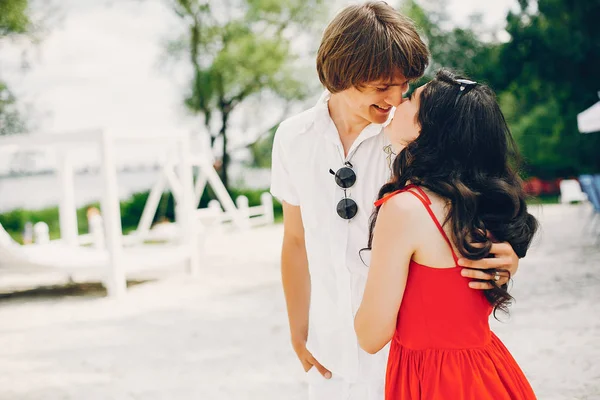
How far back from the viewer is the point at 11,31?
20516mm

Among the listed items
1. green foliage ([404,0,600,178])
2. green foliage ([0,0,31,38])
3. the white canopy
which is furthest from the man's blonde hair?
green foliage ([0,0,31,38])

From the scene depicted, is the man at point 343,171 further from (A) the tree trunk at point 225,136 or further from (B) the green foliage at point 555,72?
(A) the tree trunk at point 225,136

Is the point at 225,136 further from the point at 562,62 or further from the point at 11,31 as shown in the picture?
the point at 562,62

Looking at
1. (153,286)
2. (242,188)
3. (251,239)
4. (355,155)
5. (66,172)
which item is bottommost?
(242,188)

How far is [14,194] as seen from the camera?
79.4ft

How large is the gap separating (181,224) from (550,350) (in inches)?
229

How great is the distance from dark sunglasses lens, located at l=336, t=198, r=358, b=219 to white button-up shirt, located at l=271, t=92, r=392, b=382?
0.03m

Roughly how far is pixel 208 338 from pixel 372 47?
4520 mm

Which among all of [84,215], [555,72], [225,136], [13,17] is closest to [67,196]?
[13,17]

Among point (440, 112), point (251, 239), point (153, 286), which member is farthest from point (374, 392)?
point (251, 239)

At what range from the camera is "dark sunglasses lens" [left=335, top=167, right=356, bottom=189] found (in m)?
1.76

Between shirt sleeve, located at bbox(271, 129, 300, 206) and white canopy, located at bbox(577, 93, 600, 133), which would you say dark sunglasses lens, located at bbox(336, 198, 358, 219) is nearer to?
shirt sleeve, located at bbox(271, 129, 300, 206)

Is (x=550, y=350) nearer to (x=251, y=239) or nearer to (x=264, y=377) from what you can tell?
(x=264, y=377)

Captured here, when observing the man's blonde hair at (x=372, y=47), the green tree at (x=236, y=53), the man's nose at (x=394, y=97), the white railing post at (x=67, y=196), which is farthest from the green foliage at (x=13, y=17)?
the man's nose at (x=394, y=97)
